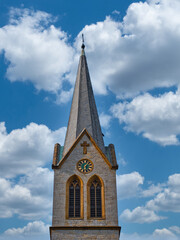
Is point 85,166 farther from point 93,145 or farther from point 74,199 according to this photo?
point 74,199

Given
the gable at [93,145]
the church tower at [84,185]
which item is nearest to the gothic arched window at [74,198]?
the church tower at [84,185]

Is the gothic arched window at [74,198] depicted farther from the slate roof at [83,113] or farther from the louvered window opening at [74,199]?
the slate roof at [83,113]

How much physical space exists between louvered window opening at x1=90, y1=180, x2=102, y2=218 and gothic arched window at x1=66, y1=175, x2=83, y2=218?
0.97 meters

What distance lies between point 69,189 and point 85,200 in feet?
5.84

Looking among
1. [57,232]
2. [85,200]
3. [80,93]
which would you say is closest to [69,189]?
[85,200]

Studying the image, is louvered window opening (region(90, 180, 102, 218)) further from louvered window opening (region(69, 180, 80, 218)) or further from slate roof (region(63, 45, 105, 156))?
slate roof (region(63, 45, 105, 156))

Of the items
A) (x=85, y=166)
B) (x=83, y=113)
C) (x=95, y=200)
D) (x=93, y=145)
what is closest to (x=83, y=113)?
(x=83, y=113)

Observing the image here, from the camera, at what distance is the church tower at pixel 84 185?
1185 inches

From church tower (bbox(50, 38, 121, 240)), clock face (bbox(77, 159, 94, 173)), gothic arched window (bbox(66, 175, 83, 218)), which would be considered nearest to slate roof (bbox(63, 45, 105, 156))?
church tower (bbox(50, 38, 121, 240))

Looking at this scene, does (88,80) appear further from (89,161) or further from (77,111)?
(89,161)

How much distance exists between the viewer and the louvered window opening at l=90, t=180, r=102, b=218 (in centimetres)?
3112

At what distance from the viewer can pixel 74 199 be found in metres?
31.8

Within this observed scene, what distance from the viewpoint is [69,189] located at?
32.2 meters

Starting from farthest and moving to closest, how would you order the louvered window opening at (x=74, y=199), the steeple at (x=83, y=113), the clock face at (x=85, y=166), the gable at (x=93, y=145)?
the steeple at (x=83, y=113) < the gable at (x=93, y=145) < the clock face at (x=85, y=166) < the louvered window opening at (x=74, y=199)
